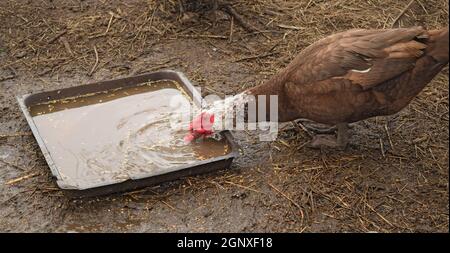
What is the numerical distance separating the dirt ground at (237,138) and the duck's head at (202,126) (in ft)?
1.18

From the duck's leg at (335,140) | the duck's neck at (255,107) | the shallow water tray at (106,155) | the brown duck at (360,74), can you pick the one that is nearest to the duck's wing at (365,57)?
the brown duck at (360,74)

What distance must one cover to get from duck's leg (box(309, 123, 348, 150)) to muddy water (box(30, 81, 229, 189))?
0.78 metres

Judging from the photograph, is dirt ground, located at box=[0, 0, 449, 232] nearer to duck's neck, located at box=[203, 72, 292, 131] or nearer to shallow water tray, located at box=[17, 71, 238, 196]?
shallow water tray, located at box=[17, 71, 238, 196]

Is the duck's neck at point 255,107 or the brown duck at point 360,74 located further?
the duck's neck at point 255,107

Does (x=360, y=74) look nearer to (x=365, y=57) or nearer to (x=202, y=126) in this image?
(x=365, y=57)

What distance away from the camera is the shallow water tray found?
390 cm

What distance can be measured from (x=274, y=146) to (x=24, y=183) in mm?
2040

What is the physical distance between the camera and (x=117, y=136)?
15.0 ft

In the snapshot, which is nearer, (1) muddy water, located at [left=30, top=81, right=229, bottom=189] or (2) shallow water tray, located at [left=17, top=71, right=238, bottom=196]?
(2) shallow water tray, located at [left=17, top=71, right=238, bottom=196]

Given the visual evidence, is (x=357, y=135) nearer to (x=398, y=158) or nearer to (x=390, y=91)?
(x=398, y=158)

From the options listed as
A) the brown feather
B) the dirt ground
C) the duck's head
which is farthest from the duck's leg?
the duck's head

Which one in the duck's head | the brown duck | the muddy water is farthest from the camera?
the duck's head

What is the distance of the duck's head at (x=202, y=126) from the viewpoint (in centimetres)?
Answer: 445

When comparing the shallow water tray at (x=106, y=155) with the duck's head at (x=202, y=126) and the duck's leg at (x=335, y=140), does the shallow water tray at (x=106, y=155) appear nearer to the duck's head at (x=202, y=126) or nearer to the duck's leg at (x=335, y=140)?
the duck's head at (x=202, y=126)
